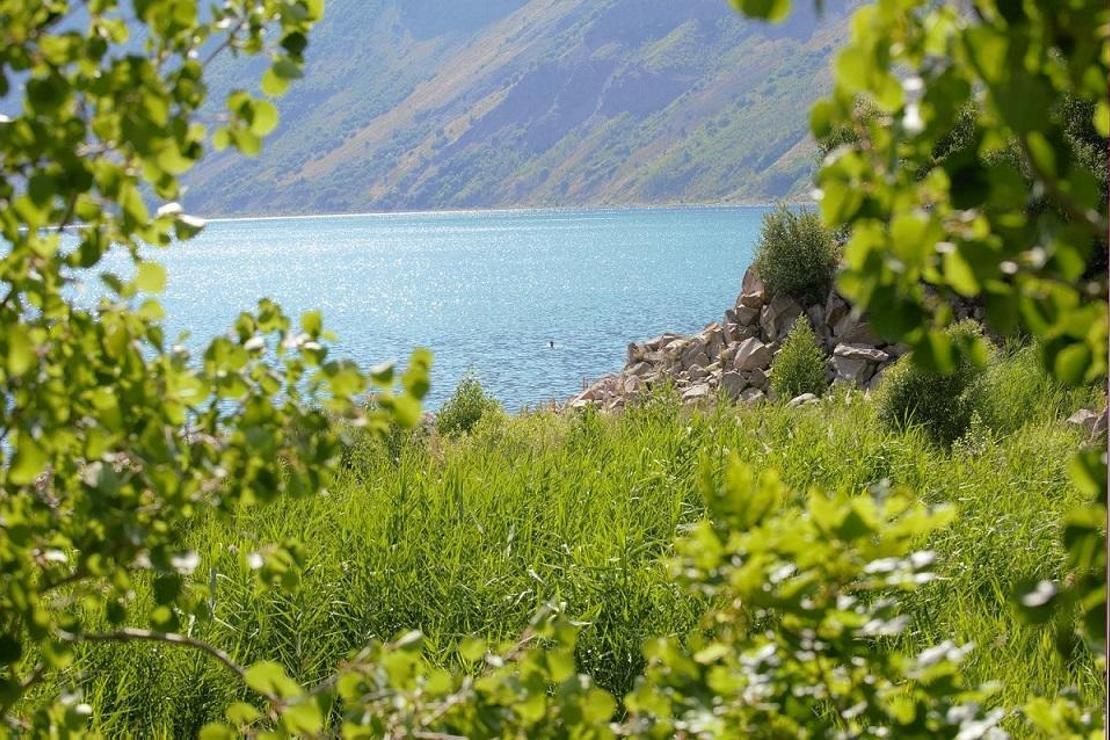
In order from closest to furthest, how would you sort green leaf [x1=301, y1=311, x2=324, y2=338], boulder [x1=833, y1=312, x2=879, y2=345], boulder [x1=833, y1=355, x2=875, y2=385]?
green leaf [x1=301, y1=311, x2=324, y2=338] → boulder [x1=833, y1=355, x2=875, y2=385] → boulder [x1=833, y1=312, x2=879, y2=345]

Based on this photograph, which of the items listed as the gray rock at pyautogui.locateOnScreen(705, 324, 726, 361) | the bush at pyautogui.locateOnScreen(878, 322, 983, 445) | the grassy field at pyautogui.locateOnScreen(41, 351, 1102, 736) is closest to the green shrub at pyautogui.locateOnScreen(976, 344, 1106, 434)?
the bush at pyautogui.locateOnScreen(878, 322, 983, 445)

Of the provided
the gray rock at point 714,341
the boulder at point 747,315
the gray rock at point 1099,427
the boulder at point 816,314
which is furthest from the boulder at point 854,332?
the gray rock at point 1099,427

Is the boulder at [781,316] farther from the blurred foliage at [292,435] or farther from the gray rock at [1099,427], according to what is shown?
the blurred foliage at [292,435]

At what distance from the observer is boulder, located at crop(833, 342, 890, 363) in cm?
1162

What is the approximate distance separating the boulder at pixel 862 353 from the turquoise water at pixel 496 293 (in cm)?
844

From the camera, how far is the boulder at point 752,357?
501 inches

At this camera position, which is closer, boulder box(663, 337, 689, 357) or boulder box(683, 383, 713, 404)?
boulder box(683, 383, 713, 404)

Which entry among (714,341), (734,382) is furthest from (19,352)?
(714,341)

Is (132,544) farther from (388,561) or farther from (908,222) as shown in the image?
(388,561)

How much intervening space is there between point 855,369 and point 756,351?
1.42 metres

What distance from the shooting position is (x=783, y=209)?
43.4 feet

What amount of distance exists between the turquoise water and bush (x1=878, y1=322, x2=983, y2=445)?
9995 mm

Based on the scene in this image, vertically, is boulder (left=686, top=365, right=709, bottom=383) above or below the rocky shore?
below

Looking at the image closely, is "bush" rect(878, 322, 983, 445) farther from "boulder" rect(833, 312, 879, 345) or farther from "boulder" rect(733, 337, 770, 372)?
"boulder" rect(733, 337, 770, 372)
